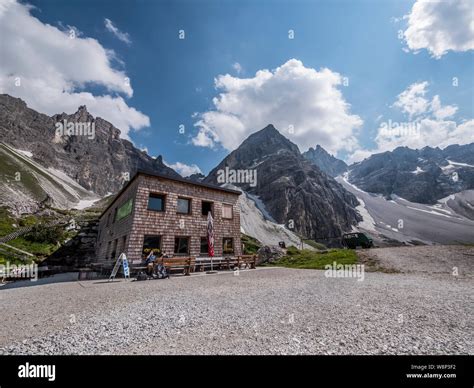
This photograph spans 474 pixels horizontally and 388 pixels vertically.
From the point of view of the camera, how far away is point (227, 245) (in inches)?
874

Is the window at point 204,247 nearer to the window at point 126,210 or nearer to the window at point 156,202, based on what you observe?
the window at point 156,202

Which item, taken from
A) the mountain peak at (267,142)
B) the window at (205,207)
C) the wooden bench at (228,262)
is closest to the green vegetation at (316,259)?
the wooden bench at (228,262)

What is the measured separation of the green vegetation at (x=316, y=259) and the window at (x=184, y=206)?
35.8ft

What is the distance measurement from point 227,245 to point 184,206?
5.88 meters

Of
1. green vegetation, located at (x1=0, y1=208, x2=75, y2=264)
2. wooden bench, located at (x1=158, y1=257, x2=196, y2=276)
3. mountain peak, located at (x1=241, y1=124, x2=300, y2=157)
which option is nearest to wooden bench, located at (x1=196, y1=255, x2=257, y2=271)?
wooden bench, located at (x1=158, y1=257, x2=196, y2=276)

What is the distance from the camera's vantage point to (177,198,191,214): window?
19939 mm

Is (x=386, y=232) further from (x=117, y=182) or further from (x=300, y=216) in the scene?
(x=117, y=182)

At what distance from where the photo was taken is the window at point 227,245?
21.7m

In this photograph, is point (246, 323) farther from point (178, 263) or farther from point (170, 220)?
point (170, 220)

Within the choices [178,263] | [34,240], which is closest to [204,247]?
[178,263]

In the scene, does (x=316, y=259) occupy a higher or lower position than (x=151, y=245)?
lower
